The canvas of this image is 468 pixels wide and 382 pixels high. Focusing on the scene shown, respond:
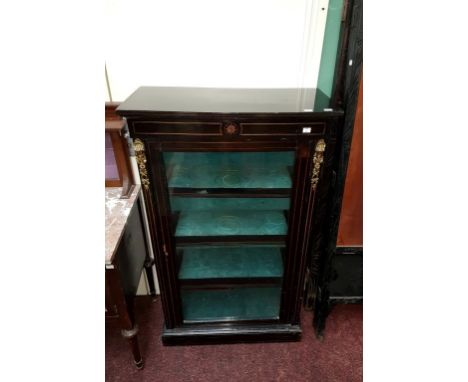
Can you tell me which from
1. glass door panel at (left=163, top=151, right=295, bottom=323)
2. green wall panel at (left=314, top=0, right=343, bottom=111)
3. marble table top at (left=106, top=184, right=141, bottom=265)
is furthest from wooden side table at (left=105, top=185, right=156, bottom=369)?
green wall panel at (left=314, top=0, right=343, bottom=111)

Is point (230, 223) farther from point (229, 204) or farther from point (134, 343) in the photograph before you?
point (134, 343)

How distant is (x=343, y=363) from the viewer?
1572mm

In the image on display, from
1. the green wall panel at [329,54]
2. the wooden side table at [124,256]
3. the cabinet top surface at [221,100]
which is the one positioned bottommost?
the wooden side table at [124,256]

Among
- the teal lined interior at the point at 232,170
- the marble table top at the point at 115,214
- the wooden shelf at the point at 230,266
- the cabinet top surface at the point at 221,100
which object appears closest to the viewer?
the cabinet top surface at the point at 221,100

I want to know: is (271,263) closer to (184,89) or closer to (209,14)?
(184,89)

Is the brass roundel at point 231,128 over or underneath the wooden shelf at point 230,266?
over

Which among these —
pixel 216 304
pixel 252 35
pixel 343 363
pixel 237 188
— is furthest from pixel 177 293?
pixel 252 35

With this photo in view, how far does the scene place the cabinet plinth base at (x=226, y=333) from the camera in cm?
162


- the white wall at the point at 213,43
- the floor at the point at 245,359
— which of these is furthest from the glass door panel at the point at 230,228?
the white wall at the point at 213,43

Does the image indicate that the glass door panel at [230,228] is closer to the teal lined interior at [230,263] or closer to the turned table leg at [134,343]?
the teal lined interior at [230,263]

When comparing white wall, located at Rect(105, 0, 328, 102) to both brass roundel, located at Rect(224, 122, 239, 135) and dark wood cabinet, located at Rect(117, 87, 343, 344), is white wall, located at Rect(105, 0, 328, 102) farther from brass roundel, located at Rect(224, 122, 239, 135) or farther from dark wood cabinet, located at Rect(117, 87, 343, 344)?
brass roundel, located at Rect(224, 122, 239, 135)

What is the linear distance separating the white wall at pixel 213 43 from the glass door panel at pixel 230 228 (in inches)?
15.8

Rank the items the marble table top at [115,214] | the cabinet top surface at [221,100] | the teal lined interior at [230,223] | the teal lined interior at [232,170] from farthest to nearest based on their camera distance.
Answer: the teal lined interior at [230,223], the teal lined interior at [232,170], the marble table top at [115,214], the cabinet top surface at [221,100]

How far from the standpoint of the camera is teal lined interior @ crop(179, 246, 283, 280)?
156cm
